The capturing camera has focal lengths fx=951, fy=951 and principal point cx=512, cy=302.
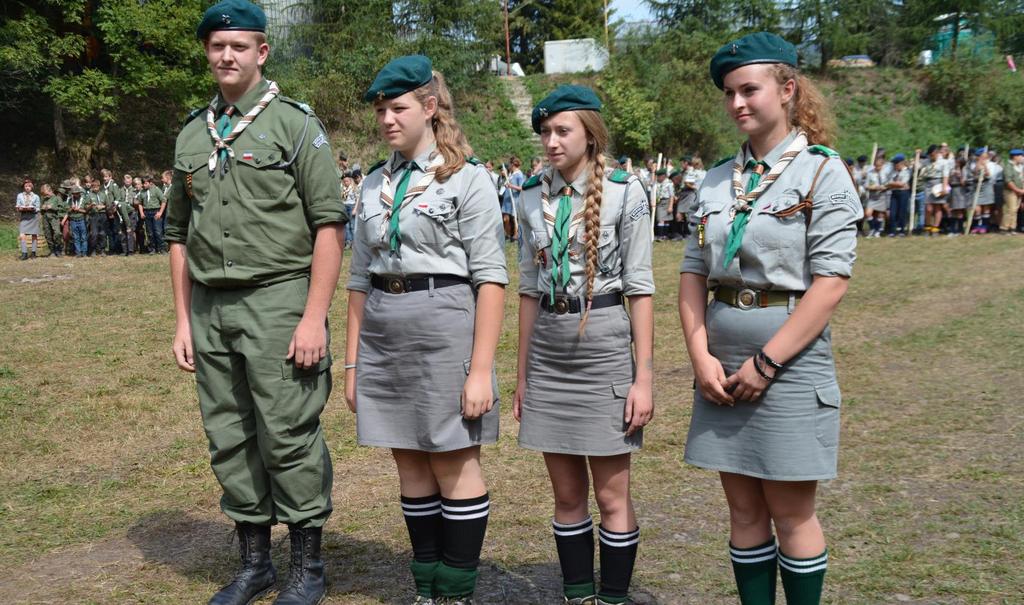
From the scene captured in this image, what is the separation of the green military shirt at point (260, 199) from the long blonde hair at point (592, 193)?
99 cm

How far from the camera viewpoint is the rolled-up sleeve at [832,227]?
2734 mm

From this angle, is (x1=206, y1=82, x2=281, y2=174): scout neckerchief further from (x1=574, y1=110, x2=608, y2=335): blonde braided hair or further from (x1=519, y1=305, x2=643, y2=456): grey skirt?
(x1=519, y1=305, x2=643, y2=456): grey skirt

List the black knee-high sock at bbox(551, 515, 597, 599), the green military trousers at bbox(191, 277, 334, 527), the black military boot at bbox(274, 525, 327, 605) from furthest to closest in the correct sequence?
the black military boot at bbox(274, 525, 327, 605) < the green military trousers at bbox(191, 277, 334, 527) < the black knee-high sock at bbox(551, 515, 597, 599)

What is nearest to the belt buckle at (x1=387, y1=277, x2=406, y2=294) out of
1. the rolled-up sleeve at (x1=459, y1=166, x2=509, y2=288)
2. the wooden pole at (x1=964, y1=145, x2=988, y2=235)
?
the rolled-up sleeve at (x1=459, y1=166, x2=509, y2=288)

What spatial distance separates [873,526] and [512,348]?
5.34m

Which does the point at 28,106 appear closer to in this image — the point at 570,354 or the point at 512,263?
the point at 512,263

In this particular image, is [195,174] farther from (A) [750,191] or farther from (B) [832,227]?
(B) [832,227]

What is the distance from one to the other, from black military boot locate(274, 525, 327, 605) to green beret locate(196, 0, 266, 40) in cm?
191

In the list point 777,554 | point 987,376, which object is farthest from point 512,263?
point 777,554

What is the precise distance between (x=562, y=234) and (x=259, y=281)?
118 centimetres

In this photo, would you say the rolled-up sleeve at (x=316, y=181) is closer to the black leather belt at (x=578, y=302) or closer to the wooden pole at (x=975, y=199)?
the black leather belt at (x=578, y=302)

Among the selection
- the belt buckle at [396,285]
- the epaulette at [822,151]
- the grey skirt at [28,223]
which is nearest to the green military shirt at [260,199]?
the belt buckle at [396,285]

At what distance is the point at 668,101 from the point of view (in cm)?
3728

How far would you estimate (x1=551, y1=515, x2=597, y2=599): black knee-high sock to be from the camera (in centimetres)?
348
